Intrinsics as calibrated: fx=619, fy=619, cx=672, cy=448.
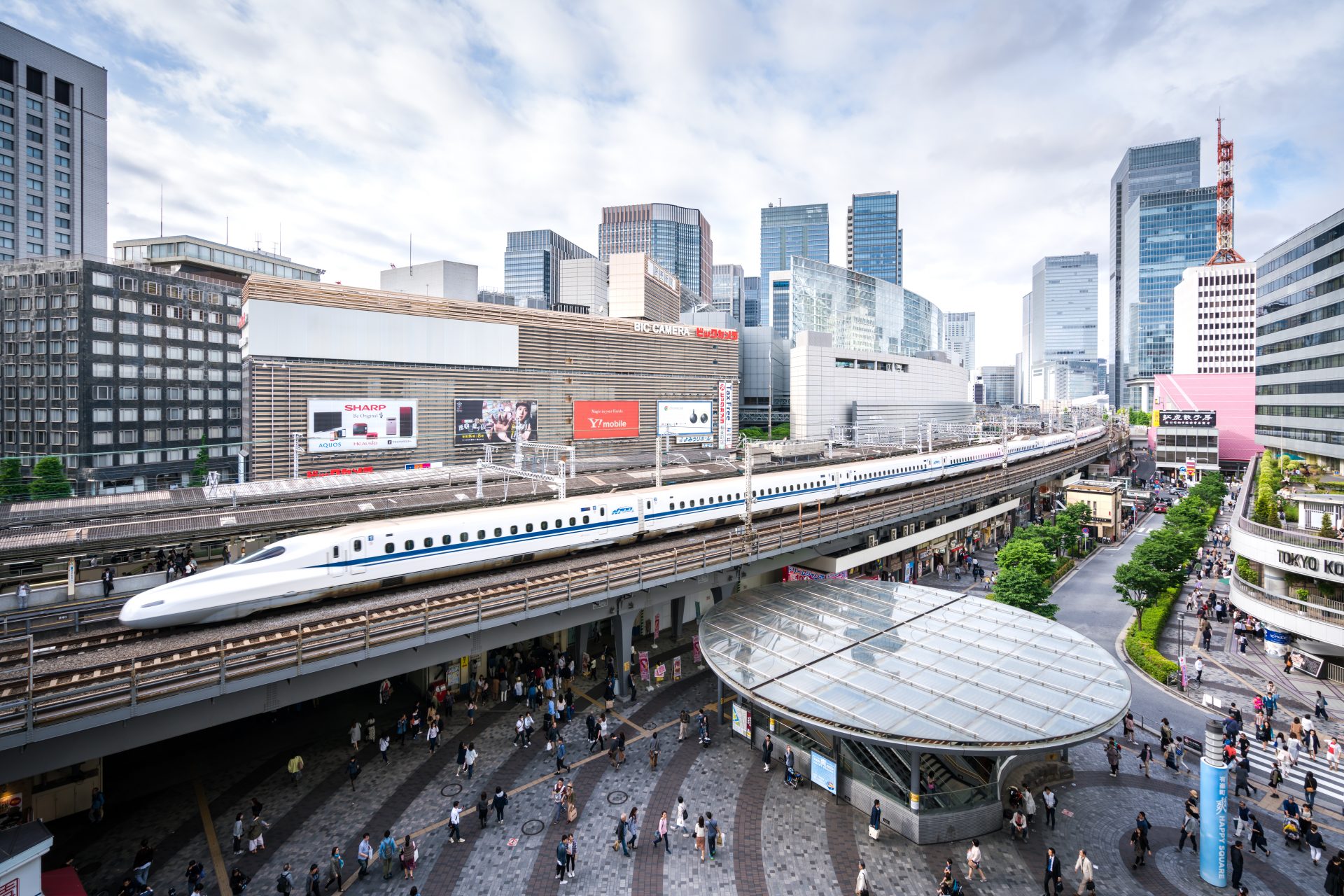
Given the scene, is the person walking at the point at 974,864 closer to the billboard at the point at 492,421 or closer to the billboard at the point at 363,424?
the billboard at the point at 492,421

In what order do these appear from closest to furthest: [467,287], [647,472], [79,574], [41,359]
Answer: [79,574], [647,472], [41,359], [467,287]

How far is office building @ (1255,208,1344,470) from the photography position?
51.1 m

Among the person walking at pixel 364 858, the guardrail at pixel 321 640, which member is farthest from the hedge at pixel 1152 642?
the person walking at pixel 364 858

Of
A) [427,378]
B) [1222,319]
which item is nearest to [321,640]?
[427,378]

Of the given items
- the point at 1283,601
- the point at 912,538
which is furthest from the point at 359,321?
the point at 1283,601

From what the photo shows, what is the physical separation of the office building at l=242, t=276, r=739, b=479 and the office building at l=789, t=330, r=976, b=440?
1078 inches

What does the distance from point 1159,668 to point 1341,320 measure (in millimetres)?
39759

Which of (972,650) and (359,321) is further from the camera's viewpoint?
(359,321)

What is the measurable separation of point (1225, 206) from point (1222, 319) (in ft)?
103

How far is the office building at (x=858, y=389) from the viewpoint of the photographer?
332 feet

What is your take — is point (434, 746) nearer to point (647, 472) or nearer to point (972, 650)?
point (972, 650)

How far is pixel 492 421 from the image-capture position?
6856 cm

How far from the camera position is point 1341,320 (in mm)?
49969

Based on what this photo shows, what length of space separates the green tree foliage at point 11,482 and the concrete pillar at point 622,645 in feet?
209
